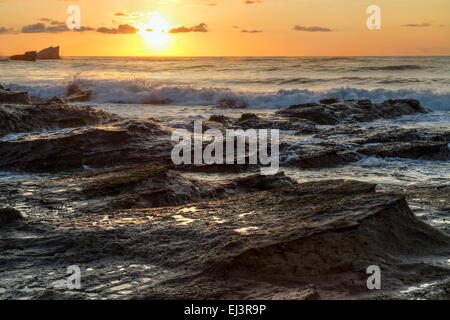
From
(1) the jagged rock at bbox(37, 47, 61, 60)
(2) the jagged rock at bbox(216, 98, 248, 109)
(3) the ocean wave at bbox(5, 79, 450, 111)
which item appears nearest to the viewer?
(2) the jagged rock at bbox(216, 98, 248, 109)

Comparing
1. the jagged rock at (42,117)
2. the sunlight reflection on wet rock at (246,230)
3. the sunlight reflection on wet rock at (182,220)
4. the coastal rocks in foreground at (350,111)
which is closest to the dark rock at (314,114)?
the coastal rocks in foreground at (350,111)

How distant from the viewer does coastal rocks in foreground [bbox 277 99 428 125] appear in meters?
14.8

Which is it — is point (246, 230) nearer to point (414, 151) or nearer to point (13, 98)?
point (414, 151)

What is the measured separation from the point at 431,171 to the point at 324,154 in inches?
71.6

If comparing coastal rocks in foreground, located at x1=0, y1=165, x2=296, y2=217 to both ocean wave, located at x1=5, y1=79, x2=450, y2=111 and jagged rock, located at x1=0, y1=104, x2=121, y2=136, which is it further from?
ocean wave, located at x1=5, y1=79, x2=450, y2=111

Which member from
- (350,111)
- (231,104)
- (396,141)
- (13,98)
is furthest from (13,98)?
(231,104)

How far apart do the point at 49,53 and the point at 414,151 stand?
10816 cm

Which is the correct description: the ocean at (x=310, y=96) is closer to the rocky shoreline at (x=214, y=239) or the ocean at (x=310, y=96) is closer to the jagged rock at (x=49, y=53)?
the rocky shoreline at (x=214, y=239)

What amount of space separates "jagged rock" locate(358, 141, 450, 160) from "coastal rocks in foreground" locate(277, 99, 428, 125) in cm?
534

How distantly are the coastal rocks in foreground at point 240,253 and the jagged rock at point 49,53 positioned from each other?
109 metres

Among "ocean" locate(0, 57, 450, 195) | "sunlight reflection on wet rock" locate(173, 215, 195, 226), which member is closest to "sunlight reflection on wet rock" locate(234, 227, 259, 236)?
"sunlight reflection on wet rock" locate(173, 215, 195, 226)

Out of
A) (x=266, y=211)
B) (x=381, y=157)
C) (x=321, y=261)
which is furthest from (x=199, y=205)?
(x=381, y=157)

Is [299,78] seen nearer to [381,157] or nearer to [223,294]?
[381,157]
